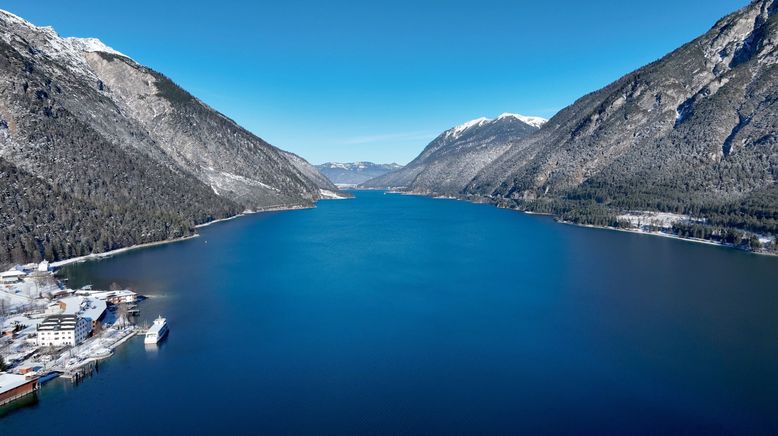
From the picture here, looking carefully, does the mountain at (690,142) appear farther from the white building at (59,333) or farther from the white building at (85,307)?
the white building at (59,333)

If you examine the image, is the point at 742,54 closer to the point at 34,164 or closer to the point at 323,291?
the point at 323,291

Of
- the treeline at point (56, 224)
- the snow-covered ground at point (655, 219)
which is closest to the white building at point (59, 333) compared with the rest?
the treeline at point (56, 224)

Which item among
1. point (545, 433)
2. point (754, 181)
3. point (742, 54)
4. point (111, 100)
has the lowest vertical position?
point (545, 433)

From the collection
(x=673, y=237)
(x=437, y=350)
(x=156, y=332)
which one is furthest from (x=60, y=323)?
(x=673, y=237)

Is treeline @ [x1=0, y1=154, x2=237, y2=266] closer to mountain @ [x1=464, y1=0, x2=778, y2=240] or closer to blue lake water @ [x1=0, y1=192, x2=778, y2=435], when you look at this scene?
blue lake water @ [x1=0, y1=192, x2=778, y2=435]

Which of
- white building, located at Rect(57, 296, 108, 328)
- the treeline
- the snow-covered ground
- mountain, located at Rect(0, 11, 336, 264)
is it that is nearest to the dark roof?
white building, located at Rect(57, 296, 108, 328)

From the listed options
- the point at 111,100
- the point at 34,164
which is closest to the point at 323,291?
the point at 34,164
